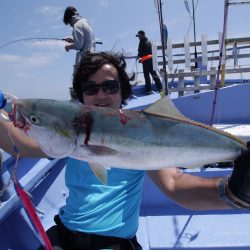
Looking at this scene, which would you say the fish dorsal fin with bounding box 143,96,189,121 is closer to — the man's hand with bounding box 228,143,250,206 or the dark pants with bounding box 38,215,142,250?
the man's hand with bounding box 228,143,250,206

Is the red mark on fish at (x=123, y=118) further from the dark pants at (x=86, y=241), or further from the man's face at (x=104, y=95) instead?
the dark pants at (x=86, y=241)

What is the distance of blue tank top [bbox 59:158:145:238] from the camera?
2.03m

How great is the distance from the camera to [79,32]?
6617mm

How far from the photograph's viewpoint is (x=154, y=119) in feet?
4.93

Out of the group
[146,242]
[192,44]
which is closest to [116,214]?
[146,242]

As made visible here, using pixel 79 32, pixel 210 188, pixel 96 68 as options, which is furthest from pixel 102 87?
pixel 79 32

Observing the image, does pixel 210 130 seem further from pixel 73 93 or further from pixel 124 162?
pixel 73 93

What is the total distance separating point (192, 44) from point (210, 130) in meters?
10.1

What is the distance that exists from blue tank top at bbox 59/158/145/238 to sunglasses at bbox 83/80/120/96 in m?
0.49

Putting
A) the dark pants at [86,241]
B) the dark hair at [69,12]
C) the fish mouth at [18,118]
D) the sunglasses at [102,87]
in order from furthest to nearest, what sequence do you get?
the dark hair at [69,12] → the sunglasses at [102,87] → the dark pants at [86,241] → the fish mouth at [18,118]

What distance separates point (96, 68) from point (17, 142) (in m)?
0.77

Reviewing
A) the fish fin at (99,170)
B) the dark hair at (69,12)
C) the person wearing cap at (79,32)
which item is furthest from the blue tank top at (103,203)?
the dark hair at (69,12)

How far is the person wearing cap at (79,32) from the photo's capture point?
663cm

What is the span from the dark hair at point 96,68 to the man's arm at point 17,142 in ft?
1.93
